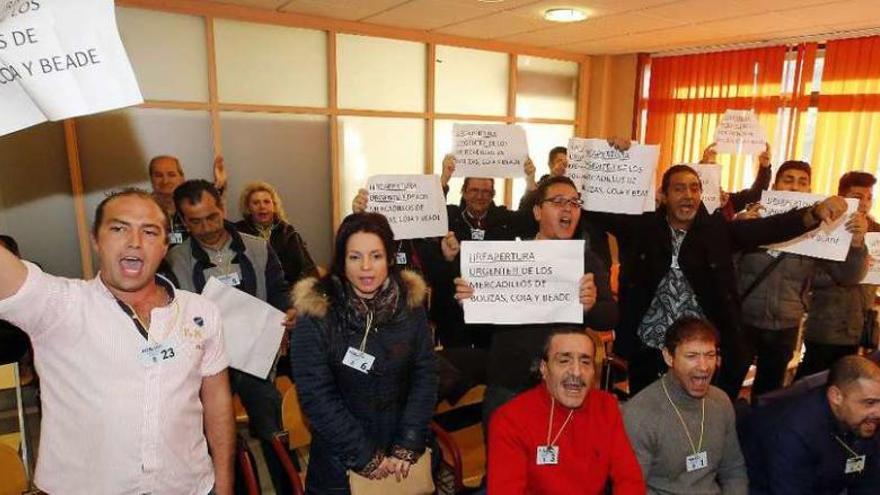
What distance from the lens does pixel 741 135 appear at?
501cm

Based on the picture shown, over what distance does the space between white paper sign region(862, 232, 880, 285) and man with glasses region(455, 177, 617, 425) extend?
2333 millimetres

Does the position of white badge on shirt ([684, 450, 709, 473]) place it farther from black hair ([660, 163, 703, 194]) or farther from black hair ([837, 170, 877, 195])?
black hair ([837, 170, 877, 195])

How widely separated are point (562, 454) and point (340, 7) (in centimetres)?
429

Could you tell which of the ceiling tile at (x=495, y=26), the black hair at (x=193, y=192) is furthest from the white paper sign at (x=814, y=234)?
the black hair at (x=193, y=192)

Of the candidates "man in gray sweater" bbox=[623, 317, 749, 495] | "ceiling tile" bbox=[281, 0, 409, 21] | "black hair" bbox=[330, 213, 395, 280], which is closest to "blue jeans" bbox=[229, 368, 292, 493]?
"black hair" bbox=[330, 213, 395, 280]

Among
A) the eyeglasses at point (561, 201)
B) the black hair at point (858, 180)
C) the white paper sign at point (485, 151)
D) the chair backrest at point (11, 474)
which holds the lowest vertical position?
the chair backrest at point (11, 474)

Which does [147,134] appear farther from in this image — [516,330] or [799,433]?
[799,433]

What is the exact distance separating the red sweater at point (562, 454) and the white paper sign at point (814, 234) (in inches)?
83.8

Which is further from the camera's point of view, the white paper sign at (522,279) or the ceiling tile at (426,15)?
the ceiling tile at (426,15)

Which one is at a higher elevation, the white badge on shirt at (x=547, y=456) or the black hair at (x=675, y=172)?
the black hair at (x=675, y=172)

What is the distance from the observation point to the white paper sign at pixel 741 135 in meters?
4.96

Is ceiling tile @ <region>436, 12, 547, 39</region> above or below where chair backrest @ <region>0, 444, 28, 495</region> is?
above

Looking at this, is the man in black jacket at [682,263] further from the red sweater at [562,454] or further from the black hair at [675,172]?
the red sweater at [562,454]

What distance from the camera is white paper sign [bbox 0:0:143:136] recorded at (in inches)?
54.0
